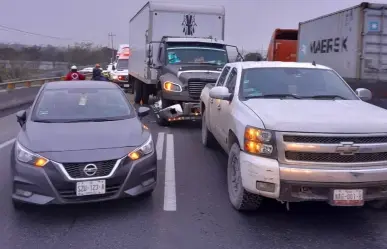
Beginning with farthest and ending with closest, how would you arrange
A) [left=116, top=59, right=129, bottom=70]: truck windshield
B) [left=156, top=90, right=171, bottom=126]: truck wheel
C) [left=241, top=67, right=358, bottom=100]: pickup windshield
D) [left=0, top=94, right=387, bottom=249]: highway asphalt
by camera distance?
[left=116, top=59, right=129, bottom=70]: truck windshield, [left=156, top=90, right=171, bottom=126]: truck wheel, [left=241, top=67, right=358, bottom=100]: pickup windshield, [left=0, top=94, right=387, bottom=249]: highway asphalt

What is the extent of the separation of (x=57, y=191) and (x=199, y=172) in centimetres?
281

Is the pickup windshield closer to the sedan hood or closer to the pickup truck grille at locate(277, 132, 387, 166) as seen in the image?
the pickup truck grille at locate(277, 132, 387, 166)

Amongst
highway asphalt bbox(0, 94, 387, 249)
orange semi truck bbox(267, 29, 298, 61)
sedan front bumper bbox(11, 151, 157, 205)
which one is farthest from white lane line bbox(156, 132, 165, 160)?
orange semi truck bbox(267, 29, 298, 61)

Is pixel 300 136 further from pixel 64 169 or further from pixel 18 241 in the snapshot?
pixel 18 241

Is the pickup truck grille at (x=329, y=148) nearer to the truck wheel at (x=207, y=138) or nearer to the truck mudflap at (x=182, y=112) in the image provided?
the truck wheel at (x=207, y=138)

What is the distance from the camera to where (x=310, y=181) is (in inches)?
181

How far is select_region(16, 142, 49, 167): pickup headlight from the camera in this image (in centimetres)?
501

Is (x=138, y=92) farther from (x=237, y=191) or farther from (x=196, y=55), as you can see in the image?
(x=237, y=191)

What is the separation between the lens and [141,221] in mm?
5121

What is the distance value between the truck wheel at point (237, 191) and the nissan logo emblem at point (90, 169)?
1642mm

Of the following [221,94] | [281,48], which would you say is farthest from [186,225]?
[281,48]

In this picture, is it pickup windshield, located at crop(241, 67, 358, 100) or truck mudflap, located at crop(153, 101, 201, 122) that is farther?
truck mudflap, located at crop(153, 101, 201, 122)

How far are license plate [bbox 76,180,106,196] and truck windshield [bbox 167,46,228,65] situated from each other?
26.7ft

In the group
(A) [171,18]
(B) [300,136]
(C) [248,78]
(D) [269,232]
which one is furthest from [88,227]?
(A) [171,18]
